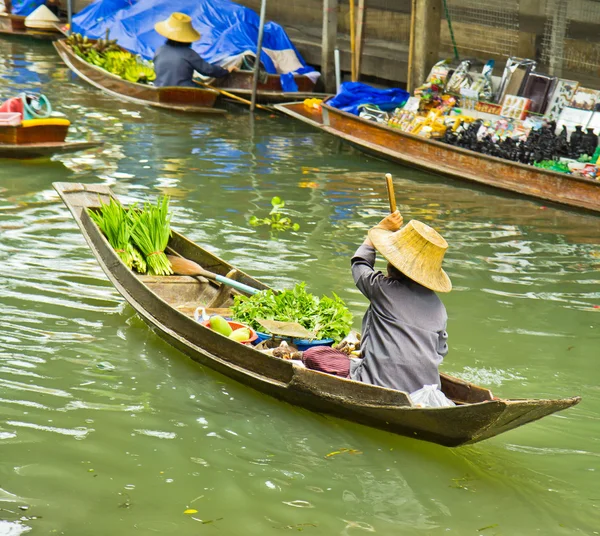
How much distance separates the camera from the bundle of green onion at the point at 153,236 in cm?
694

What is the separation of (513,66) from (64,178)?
574 cm

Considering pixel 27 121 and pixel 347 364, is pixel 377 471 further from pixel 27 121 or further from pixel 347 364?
pixel 27 121

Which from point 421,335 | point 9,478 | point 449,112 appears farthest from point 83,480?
point 449,112

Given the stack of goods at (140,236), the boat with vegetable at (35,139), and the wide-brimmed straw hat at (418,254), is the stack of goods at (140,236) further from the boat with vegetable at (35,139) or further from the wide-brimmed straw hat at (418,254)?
the boat with vegetable at (35,139)

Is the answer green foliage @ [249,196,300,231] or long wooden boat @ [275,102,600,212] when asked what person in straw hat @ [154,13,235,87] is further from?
green foliage @ [249,196,300,231]

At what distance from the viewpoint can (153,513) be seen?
441 cm

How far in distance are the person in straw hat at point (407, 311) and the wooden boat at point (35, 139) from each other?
21.1ft

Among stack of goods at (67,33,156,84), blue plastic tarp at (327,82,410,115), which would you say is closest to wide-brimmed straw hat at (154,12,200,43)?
stack of goods at (67,33,156,84)

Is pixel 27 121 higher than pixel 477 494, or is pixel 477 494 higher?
pixel 27 121

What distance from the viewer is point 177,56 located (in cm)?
1370

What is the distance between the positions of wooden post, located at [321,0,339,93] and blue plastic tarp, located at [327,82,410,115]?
2103 millimetres

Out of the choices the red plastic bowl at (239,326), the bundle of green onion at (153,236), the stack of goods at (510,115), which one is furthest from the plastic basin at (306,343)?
the stack of goods at (510,115)

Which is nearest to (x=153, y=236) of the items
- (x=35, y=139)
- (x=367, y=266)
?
(x=367, y=266)

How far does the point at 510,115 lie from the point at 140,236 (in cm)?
586
